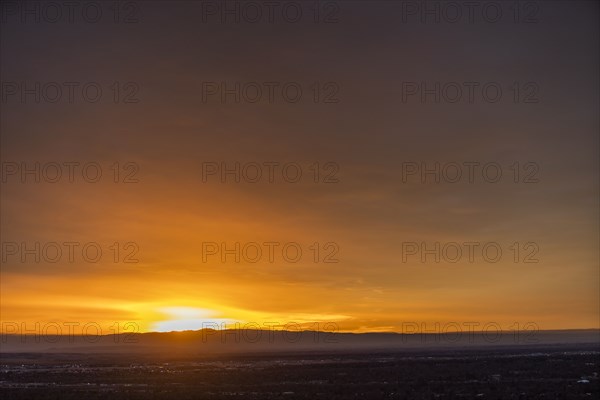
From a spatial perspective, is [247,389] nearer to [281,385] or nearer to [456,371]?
[281,385]

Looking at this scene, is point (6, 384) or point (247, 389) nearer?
point (247, 389)

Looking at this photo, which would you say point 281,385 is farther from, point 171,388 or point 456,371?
point 456,371

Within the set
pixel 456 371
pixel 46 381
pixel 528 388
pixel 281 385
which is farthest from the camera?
pixel 456 371

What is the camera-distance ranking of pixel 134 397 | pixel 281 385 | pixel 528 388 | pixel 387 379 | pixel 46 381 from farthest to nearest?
pixel 46 381 < pixel 387 379 < pixel 281 385 < pixel 528 388 < pixel 134 397

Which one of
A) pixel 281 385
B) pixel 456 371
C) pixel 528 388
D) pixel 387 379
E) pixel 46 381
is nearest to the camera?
pixel 528 388

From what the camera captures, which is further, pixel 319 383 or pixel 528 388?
pixel 319 383

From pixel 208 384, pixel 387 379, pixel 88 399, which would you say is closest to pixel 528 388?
pixel 387 379

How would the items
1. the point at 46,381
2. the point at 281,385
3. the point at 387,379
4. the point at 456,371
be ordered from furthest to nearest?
the point at 456,371 → the point at 46,381 → the point at 387,379 → the point at 281,385

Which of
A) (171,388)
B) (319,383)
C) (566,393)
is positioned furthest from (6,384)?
(566,393)
